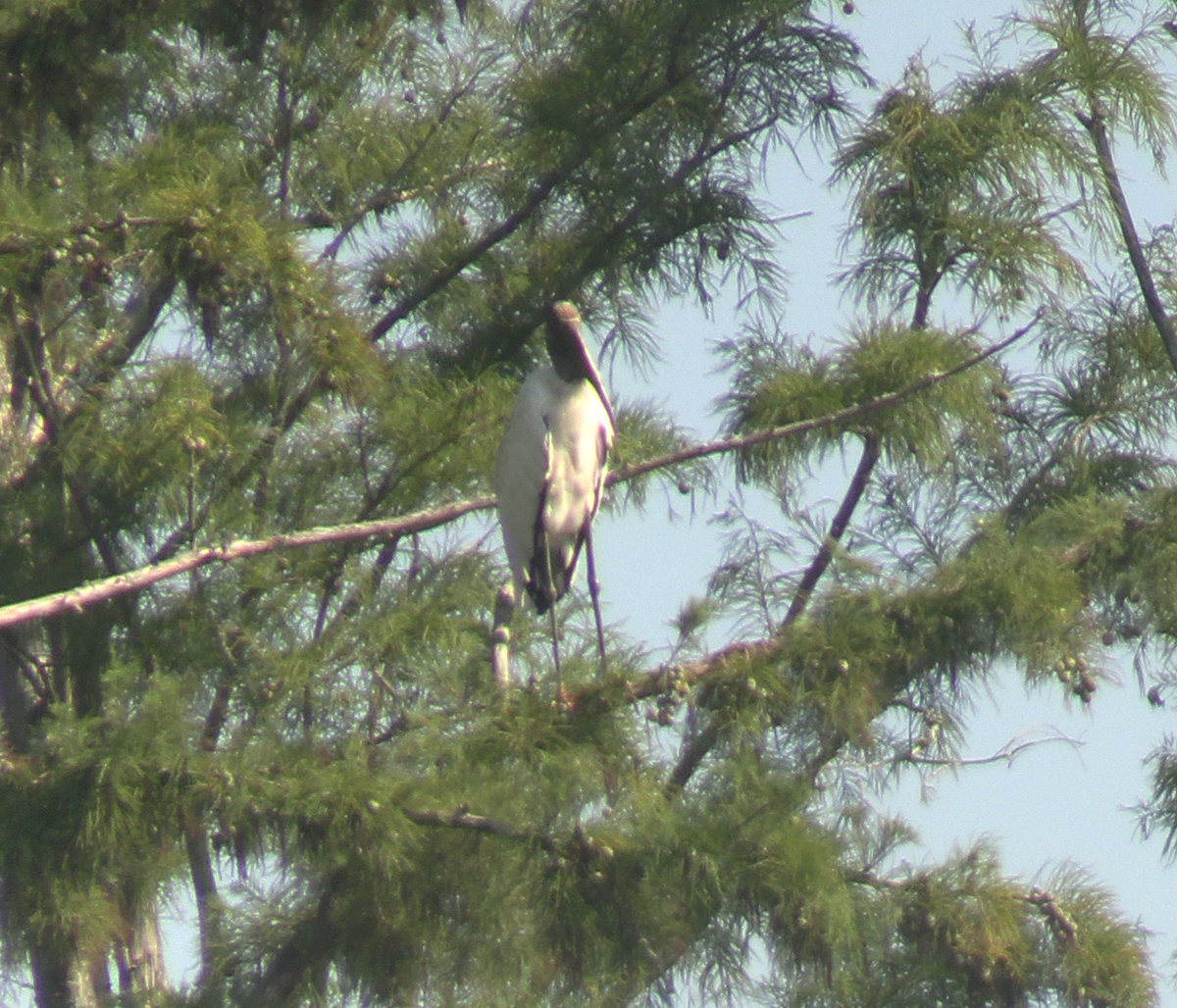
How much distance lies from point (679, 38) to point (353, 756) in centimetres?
148

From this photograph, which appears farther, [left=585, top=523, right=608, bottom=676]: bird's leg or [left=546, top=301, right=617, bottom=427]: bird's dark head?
[left=546, top=301, right=617, bottom=427]: bird's dark head

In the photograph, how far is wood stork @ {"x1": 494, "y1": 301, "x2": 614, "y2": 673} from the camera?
326cm

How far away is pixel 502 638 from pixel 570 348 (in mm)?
754

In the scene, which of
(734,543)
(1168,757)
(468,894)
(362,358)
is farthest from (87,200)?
(1168,757)

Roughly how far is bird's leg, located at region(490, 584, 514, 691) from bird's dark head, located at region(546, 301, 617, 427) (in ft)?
1.68

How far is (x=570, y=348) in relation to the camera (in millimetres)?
3375

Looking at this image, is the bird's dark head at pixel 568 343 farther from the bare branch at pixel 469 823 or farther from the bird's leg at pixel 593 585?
the bare branch at pixel 469 823

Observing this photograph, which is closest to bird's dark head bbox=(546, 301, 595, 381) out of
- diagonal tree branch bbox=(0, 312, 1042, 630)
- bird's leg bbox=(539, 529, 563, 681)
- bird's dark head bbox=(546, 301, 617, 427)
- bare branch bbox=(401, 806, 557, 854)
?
bird's dark head bbox=(546, 301, 617, 427)

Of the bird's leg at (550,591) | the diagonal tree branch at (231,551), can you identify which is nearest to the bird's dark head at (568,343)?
the bird's leg at (550,591)

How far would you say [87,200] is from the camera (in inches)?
104

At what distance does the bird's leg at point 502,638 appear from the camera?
270 cm

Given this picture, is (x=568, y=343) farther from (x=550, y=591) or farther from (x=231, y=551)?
(x=231, y=551)

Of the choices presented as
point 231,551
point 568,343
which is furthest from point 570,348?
point 231,551

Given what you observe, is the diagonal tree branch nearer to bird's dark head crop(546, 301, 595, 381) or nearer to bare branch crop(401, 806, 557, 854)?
bare branch crop(401, 806, 557, 854)
